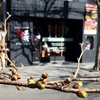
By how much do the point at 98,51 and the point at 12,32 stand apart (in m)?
5.26

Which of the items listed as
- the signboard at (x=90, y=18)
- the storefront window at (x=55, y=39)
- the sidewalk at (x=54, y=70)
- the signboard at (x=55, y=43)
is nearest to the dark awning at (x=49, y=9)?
the signboard at (x=90, y=18)

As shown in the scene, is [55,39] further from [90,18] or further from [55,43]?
[90,18]

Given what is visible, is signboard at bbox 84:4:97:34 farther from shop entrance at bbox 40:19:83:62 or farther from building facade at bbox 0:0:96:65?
shop entrance at bbox 40:19:83:62

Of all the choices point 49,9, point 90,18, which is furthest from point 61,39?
point 49,9

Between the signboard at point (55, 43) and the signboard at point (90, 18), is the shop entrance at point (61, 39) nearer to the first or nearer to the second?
the signboard at point (55, 43)

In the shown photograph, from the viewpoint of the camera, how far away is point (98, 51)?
15.6 m

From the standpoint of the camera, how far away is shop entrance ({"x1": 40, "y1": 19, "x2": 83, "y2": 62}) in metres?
18.9

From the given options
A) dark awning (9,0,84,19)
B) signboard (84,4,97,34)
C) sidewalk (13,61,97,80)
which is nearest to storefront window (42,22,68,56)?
sidewalk (13,61,97,80)

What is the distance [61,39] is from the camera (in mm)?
19297

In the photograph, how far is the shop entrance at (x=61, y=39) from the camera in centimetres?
1891

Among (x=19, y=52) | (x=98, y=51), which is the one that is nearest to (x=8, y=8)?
(x=19, y=52)

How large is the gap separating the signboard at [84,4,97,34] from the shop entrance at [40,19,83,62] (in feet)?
1.34

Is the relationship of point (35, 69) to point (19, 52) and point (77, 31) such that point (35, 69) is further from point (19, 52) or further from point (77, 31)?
point (77, 31)

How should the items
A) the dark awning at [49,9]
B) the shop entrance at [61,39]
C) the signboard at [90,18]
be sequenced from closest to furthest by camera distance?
the dark awning at [49,9] < the signboard at [90,18] < the shop entrance at [61,39]
